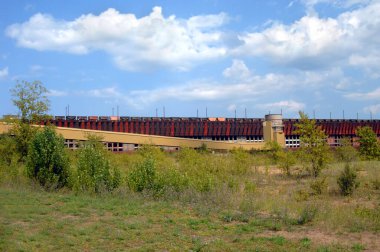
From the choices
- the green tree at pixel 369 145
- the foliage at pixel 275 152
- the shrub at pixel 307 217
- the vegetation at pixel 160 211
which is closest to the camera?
the vegetation at pixel 160 211

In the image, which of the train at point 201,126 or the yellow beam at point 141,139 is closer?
the yellow beam at point 141,139

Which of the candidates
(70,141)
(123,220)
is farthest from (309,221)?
(70,141)

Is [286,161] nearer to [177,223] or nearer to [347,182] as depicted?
[347,182]

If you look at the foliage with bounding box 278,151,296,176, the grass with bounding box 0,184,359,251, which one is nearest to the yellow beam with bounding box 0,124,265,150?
the foliage with bounding box 278,151,296,176

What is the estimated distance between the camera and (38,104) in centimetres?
2844

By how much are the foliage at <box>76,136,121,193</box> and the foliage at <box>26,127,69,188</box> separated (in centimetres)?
99

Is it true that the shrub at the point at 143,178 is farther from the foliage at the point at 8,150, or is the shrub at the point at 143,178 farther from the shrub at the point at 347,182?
the foliage at the point at 8,150

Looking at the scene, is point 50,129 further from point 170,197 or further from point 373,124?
point 373,124

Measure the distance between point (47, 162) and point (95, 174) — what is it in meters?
2.54

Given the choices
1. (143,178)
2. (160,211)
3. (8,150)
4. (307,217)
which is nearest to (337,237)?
(307,217)

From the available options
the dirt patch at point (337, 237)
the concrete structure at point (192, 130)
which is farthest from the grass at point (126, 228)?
the concrete structure at point (192, 130)

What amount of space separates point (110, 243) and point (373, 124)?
72.2 meters

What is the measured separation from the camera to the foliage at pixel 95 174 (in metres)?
18.4

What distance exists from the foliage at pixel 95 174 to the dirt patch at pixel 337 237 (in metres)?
9.65
